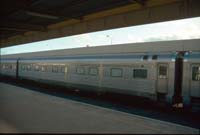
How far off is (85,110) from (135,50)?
18.7ft

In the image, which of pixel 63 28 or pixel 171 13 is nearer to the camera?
pixel 171 13

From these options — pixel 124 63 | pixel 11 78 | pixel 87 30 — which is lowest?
pixel 11 78

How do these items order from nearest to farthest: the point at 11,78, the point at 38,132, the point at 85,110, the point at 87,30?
1. the point at 38,132
2. the point at 85,110
3. the point at 87,30
4. the point at 11,78

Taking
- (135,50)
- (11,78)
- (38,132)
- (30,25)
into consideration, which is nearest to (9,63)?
(11,78)

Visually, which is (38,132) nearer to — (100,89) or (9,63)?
(100,89)

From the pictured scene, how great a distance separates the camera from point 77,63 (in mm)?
20359

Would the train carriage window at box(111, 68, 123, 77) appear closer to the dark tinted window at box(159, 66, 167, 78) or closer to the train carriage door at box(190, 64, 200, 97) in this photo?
the dark tinted window at box(159, 66, 167, 78)

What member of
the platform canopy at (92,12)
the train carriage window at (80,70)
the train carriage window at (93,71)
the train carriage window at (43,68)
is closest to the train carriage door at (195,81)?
the platform canopy at (92,12)

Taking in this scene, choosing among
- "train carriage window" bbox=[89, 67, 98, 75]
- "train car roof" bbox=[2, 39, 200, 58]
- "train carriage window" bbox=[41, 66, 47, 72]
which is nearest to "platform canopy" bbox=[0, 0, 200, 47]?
Answer: "train car roof" bbox=[2, 39, 200, 58]

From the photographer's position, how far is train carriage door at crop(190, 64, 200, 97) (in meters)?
12.0

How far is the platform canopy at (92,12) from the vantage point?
1187cm

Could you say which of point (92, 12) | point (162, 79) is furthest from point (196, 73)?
point (92, 12)

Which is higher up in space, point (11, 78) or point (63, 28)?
point (63, 28)

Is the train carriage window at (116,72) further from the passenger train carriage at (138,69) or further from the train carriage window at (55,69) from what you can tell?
the train carriage window at (55,69)
